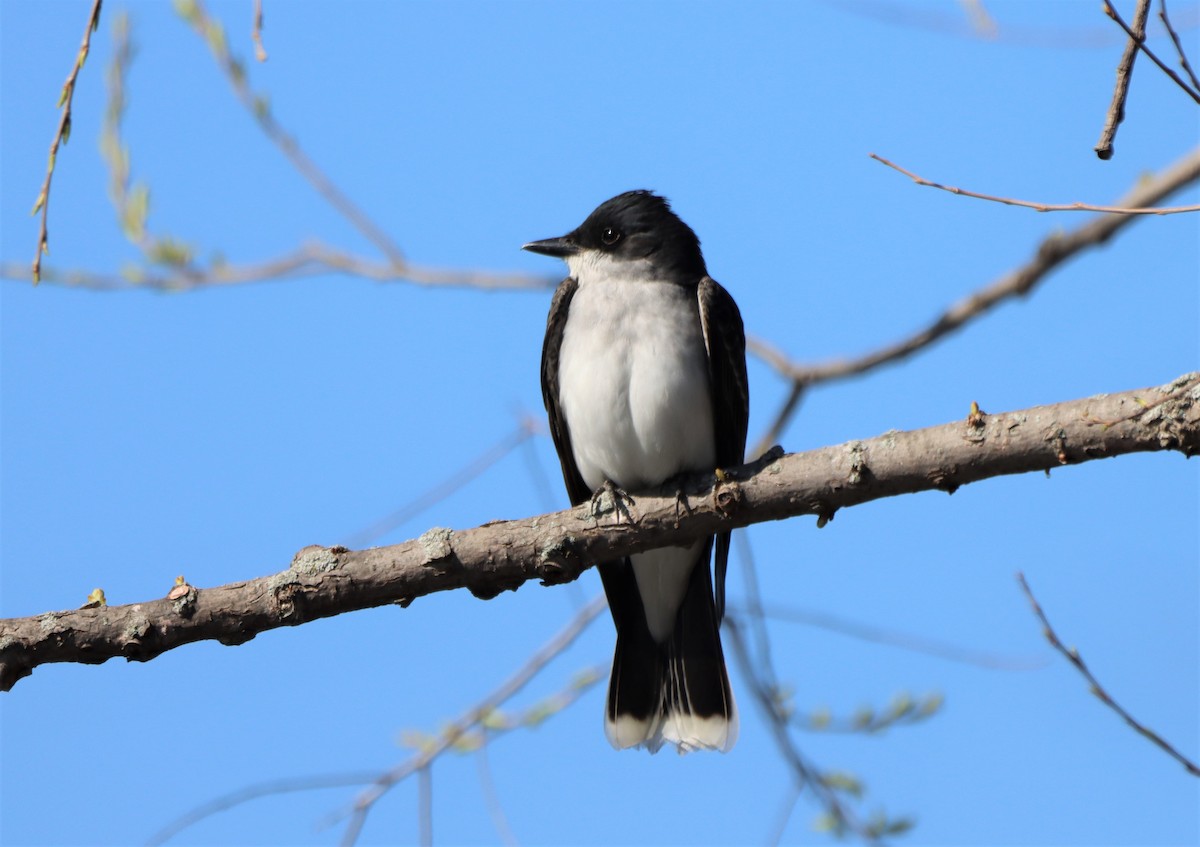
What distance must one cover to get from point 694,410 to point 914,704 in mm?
1642

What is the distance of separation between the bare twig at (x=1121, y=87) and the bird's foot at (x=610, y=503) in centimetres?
208

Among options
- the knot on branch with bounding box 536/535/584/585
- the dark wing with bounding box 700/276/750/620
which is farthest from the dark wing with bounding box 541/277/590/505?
the knot on branch with bounding box 536/535/584/585

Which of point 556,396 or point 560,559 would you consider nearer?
point 560,559

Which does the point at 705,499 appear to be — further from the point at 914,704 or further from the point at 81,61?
the point at 81,61

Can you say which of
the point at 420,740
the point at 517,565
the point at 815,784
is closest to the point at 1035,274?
the point at 815,784

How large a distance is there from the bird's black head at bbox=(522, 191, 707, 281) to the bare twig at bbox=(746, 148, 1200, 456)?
2.46ft

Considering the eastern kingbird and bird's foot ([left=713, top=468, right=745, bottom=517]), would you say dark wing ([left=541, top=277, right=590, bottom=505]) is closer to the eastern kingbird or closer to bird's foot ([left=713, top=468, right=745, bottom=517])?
the eastern kingbird

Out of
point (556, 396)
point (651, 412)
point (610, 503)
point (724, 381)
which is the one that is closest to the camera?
point (610, 503)

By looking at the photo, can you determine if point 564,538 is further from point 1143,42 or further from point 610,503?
point 1143,42

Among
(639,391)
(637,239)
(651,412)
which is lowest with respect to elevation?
(651,412)

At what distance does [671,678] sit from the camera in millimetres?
6312

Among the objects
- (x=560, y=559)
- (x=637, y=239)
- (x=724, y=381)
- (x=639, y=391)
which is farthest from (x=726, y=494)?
(x=637, y=239)

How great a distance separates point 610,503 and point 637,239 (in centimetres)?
210

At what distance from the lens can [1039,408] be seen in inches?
149
